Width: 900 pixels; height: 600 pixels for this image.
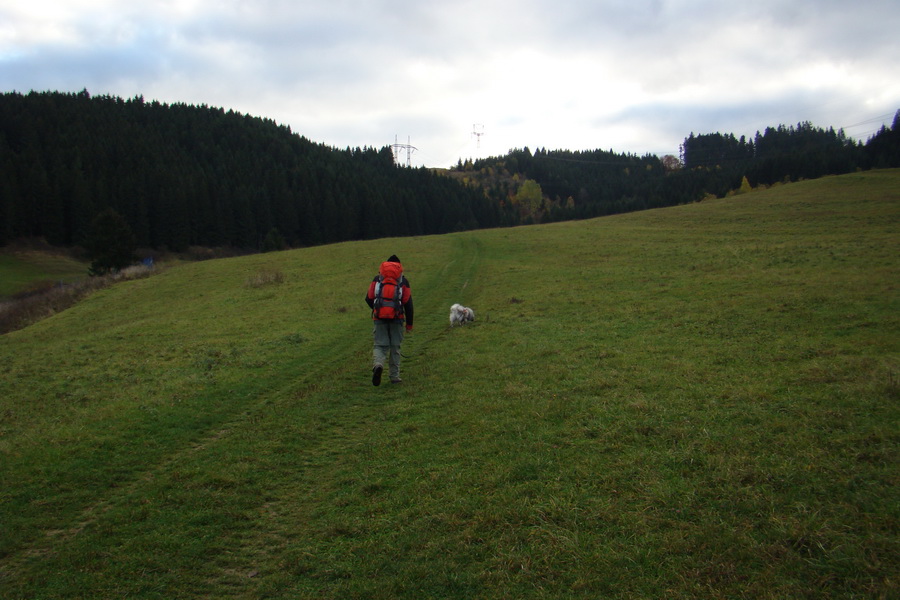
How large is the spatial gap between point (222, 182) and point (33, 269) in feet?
174

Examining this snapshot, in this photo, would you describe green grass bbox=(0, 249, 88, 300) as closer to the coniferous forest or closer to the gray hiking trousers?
the coniferous forest

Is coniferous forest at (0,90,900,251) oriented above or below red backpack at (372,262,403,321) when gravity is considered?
above

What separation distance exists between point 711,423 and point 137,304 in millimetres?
37344

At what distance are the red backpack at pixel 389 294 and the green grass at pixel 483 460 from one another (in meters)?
1.94

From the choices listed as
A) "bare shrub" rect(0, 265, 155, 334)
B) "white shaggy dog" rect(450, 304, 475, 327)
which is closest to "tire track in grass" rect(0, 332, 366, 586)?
"white shaggy dog" rect(450, 304, 475, 327)

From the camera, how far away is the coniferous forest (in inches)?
3649

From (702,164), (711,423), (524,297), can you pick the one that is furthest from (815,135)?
(711,423)

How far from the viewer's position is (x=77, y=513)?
677 centimetres

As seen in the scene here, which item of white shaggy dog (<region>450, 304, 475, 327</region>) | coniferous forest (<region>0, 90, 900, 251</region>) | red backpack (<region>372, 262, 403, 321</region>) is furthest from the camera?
coniferous forest (<region>0, 90, 900, 251</region>)

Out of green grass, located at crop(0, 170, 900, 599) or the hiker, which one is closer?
green grass, located at crop(0, 170, 900, 599)

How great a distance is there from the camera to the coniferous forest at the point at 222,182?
92.7 metres

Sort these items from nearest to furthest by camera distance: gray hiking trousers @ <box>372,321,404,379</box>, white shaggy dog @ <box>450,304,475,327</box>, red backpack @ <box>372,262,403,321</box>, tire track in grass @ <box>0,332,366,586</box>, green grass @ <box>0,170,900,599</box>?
1. green grass @ <box>0,170,900,599</box>
2. tire track in grass @ <box>0,332,366,586</box>
3. red backpack @ <box>372,262,403,321</box>
4. gray hiking trousers @ <box>372,321,404,379</box>
5. white shaggy dog @ <box>450,304,475,327</box>

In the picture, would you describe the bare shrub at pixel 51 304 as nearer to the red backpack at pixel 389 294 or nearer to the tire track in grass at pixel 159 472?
the tire track in grass at pixel 159 472

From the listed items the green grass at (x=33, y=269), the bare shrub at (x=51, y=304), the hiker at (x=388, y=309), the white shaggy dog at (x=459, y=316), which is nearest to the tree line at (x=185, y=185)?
the green grass at (x=33, y=269)
